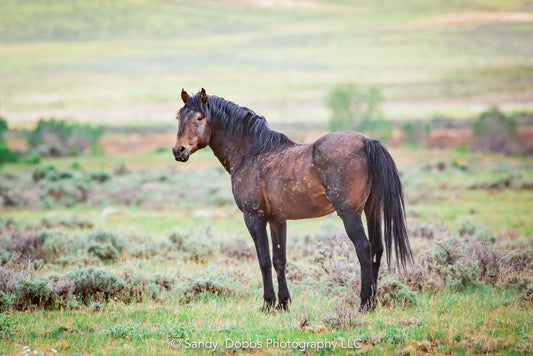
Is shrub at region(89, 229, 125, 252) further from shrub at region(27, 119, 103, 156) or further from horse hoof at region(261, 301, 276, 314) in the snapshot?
shrub at region(27, 119, 103, 156)

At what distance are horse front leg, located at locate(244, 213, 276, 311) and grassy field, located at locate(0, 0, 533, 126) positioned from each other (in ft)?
205

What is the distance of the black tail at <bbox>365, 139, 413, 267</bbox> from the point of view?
633 cm

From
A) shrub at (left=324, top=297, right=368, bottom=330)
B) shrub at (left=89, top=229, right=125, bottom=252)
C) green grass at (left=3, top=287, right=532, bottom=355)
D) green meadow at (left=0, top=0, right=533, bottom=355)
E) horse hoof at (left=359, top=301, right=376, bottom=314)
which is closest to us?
green grass at (left=3, top=287, right=532, bottom=355)

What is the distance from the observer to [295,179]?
6.68 m

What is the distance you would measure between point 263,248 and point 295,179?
1.02 meters

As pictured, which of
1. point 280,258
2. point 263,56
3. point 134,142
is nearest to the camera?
point 280,258

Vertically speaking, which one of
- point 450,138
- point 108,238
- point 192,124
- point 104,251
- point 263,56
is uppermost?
point 263,56

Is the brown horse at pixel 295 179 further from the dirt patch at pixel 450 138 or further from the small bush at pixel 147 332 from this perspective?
the dirt patch at pixel 450 138

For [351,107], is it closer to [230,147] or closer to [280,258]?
[230,147]

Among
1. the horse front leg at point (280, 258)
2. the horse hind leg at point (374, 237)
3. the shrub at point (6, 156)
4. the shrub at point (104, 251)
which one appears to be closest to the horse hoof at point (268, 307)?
the horse front leg at point (280, 258)

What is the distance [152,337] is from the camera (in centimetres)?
591

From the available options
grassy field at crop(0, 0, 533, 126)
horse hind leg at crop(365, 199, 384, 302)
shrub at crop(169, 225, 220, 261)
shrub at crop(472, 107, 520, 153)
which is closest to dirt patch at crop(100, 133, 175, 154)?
grassy field at crop(0, 0, 533, 126)

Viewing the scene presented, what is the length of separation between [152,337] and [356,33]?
123 metres

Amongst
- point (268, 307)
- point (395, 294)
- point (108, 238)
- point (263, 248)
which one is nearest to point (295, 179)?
point (263, 248)
